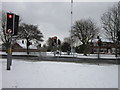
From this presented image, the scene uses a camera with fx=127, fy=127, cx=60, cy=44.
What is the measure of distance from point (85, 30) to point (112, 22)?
11.6m

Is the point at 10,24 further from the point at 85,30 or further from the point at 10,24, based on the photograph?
the point at 85,30

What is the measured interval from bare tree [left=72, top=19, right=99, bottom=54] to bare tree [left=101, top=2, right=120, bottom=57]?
343 inches

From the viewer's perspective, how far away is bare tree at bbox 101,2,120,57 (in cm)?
2725

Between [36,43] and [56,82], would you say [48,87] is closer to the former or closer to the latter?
[56,82]

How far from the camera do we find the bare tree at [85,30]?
39.1 metres

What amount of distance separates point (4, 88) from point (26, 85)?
2.89 ft

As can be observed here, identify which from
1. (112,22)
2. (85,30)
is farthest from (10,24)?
(85,30)

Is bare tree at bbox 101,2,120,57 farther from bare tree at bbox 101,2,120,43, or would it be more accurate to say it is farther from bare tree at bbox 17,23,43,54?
bare tree at bbox 17,23,43,54

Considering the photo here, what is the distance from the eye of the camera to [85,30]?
39938 millimetres

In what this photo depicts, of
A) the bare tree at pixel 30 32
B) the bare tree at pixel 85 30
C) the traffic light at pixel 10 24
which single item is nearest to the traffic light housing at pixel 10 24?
the traffic light at pixel 10 24

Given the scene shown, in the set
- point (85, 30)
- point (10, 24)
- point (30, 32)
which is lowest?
point (10, 24)

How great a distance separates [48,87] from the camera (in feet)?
17.5

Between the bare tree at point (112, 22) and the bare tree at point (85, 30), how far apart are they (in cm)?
870

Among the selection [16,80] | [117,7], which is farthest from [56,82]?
[117,7]
